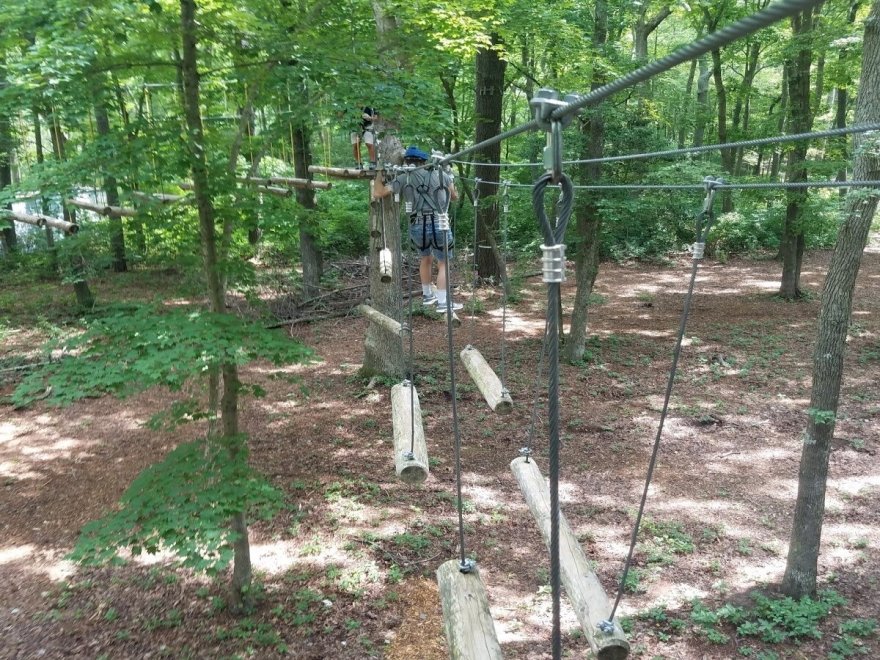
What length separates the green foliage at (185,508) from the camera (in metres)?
2.90

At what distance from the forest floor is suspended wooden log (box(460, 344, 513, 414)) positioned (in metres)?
1.01

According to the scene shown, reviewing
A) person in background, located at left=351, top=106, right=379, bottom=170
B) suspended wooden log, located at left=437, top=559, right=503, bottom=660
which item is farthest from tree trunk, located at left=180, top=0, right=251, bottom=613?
person in background, located at left=351, top=106, right=379, bottom=170

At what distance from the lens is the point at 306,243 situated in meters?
9.78

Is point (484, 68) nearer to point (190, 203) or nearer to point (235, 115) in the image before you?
point (235, 115)

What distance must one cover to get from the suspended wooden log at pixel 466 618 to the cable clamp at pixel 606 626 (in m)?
0.32

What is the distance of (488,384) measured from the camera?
3369mm

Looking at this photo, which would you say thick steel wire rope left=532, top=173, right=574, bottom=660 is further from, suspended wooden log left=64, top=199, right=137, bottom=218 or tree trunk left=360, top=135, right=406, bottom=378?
tree trunk left=360, top=135, right=406, bottom=378

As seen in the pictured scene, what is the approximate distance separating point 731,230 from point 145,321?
14172 mm

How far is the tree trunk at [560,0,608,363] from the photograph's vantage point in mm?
7344

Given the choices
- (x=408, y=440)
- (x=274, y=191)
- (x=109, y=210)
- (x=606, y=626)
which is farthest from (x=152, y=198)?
(x=606, y=626)

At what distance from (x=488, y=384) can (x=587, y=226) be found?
488 centimetres

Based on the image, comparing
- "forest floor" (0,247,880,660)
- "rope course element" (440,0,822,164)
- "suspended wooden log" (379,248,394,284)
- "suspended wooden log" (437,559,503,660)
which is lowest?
"forest floor" (0,247,880,660)

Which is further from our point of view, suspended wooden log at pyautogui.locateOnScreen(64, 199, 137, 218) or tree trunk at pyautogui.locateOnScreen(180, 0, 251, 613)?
suspended wooden log at pyautogui.locateOnScreen(64, 199, 137, 218)

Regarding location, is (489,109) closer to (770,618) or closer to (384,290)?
(384,290)
